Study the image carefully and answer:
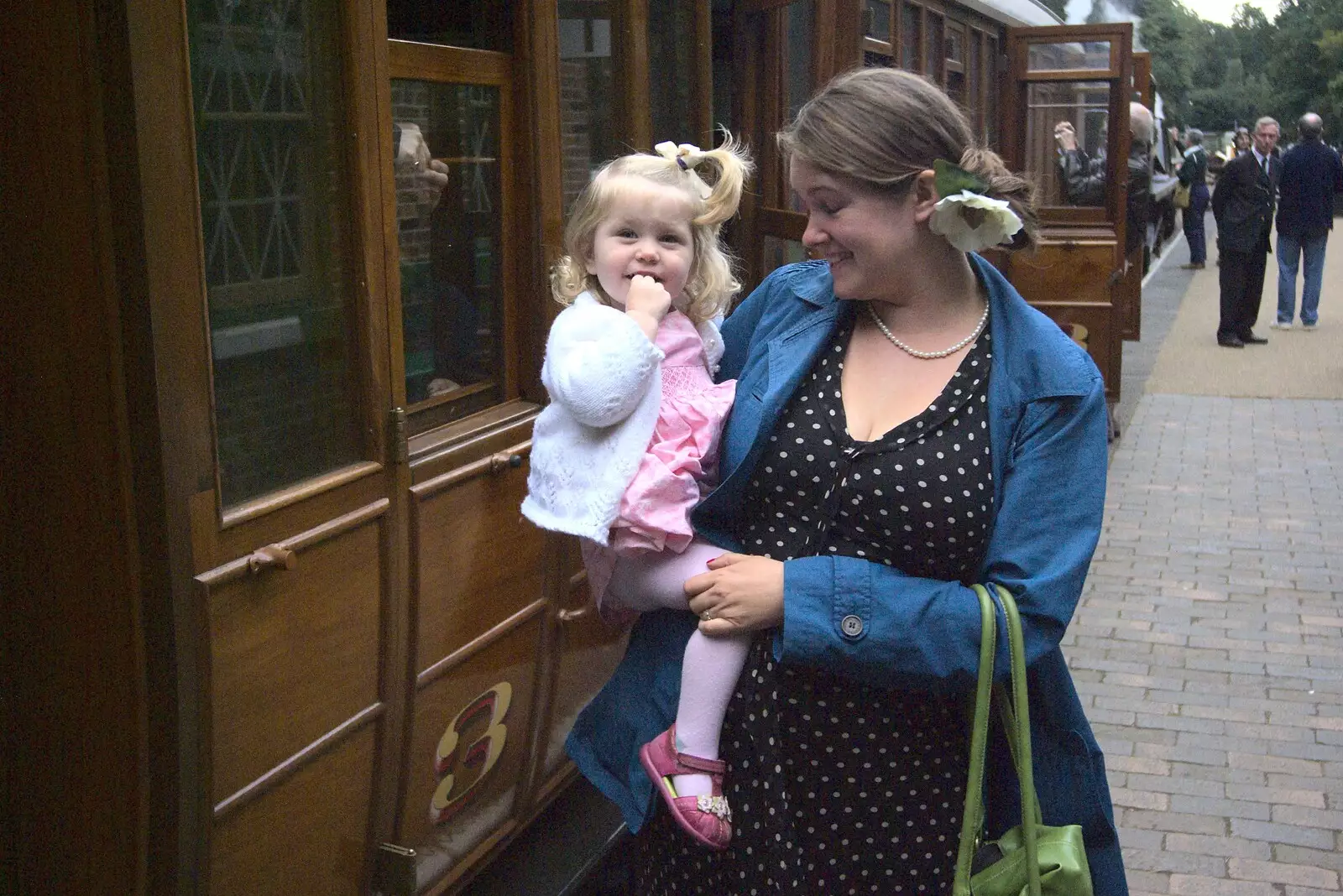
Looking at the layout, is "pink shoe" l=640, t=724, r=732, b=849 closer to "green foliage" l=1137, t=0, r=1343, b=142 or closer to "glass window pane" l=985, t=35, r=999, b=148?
"glass window pane" l=985, t=35, r=999, b=148

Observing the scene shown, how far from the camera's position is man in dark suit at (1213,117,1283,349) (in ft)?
44.4

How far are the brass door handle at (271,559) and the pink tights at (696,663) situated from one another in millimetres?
577

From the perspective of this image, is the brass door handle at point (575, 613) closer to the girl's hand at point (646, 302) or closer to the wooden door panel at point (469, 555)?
the wooden door panel at point (469, 555)

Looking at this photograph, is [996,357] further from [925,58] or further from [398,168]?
[925,58]

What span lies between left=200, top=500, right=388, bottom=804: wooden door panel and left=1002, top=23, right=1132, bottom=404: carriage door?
6523mm

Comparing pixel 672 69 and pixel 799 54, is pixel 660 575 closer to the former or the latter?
pixel 672 69

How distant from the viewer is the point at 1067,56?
9.83 meters

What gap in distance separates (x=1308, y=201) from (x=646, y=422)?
13.4 m

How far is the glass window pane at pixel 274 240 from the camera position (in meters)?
2.44

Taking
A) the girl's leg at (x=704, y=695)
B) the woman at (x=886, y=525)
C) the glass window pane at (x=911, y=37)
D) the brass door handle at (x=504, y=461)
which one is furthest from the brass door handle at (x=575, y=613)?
the glass window pane at (x=911, y=37)

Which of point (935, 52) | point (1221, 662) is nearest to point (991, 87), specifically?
point (935, 52)

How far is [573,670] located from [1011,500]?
81.5 inches

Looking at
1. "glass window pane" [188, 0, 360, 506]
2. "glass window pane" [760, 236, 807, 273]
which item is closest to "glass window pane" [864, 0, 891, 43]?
"glass window pane" [760, 236, 807, 273]

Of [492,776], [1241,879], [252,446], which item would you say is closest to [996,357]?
[252,446]
